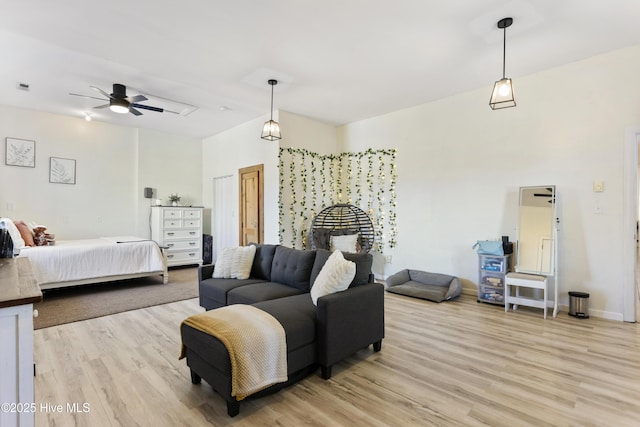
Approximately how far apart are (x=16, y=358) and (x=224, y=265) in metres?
2.54

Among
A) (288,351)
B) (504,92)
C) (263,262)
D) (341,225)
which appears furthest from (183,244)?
(504,92)

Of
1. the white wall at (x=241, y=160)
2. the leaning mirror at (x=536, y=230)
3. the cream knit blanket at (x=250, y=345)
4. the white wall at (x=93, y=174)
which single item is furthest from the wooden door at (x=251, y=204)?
the leaning mirror at (x=536, y=230)

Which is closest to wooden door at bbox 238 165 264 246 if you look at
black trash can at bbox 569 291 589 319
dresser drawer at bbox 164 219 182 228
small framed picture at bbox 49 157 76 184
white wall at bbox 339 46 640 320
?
dresser drawer at bbox 164 219 182 228

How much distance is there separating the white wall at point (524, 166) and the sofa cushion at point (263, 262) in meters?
2.60

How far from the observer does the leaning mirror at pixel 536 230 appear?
155 inches

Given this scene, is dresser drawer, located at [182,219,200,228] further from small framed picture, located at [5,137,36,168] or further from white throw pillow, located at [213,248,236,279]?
white throw pillow, located at [213,248,236,279]

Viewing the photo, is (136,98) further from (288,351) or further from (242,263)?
(288,351)

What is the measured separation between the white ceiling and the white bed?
7.64ft

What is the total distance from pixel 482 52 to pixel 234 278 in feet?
12.2

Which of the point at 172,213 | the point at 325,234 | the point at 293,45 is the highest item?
the point at 293,45

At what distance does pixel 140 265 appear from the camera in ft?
17.0

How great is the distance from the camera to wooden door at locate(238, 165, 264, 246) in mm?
5855

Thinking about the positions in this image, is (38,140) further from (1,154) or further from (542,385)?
(542,385)

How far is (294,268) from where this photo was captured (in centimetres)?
337
